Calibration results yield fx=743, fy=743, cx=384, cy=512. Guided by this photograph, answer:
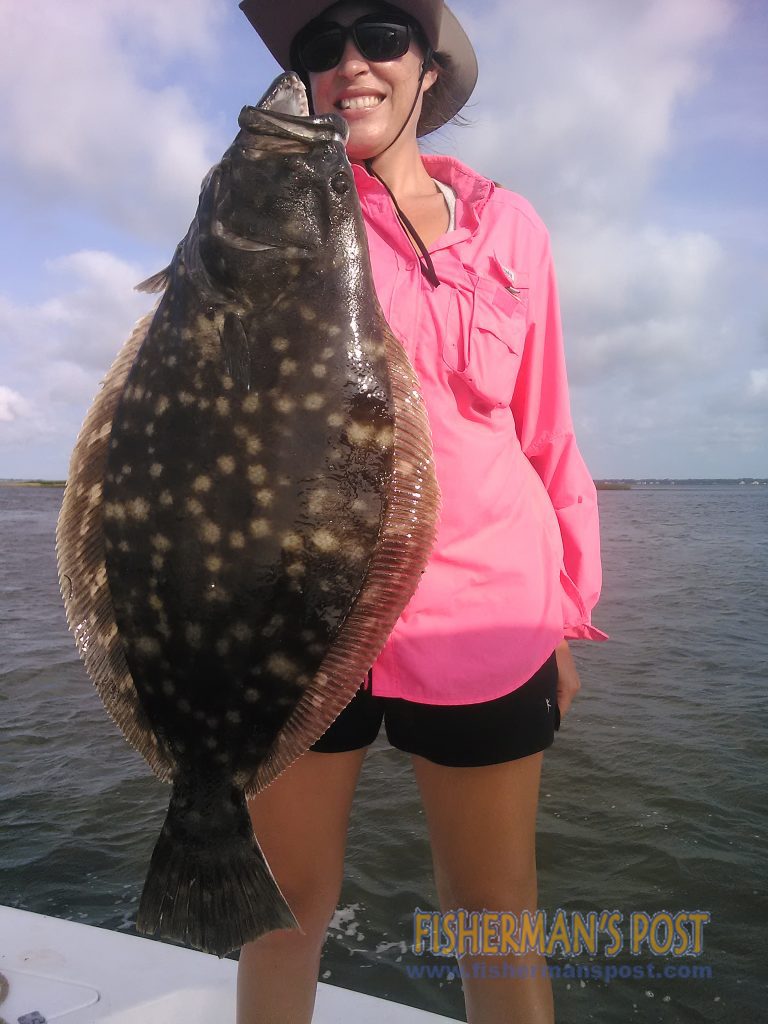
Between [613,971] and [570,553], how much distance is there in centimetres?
317

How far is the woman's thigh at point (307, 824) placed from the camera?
2.16 m

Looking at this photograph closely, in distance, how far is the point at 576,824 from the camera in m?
5.80

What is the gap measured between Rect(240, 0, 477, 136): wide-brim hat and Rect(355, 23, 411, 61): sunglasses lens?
0.20ft

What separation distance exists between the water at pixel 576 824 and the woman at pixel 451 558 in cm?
229

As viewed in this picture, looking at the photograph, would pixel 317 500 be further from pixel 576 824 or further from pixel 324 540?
pixel 576 824

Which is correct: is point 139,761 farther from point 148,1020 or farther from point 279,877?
point 279,877

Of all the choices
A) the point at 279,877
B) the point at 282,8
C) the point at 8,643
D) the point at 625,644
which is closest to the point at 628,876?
the point at 279,877

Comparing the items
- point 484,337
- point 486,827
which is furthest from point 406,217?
Answer: point 486,827

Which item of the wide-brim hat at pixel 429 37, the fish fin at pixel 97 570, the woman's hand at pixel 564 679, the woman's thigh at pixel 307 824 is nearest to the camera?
the fish fin at pixel 97 570

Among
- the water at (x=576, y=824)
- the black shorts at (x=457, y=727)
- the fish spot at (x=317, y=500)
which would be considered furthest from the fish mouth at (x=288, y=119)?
the water at (x=576, y=824)

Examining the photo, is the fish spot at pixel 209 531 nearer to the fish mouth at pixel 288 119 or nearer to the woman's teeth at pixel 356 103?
the fish mouth at pixel 288 119

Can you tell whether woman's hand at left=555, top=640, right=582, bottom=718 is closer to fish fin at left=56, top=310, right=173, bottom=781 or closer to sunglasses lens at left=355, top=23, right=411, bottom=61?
fish fin at left=56, top=310, right=173, bottom=781

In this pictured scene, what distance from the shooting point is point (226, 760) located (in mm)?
1770

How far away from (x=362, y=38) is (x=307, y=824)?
2236 mm
